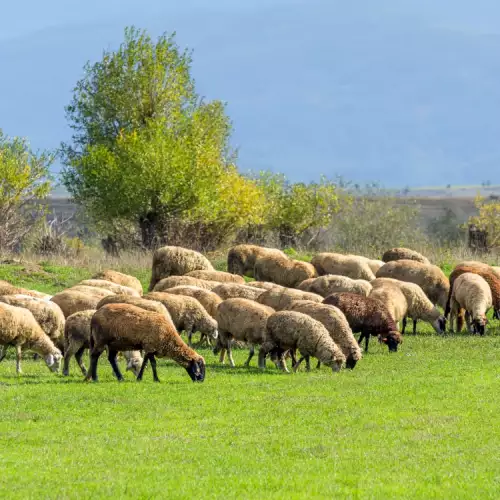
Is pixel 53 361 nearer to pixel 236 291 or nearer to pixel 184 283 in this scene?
pixel 236 291

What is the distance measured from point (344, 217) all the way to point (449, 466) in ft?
180

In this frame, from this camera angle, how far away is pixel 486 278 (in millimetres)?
28656

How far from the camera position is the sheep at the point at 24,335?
1923 cm

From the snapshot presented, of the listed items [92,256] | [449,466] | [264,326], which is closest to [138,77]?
[92,256]

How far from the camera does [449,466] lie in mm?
11500

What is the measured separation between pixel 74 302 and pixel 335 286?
7.44m

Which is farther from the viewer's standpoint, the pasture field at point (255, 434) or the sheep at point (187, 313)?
the sheep at point (187, 313)

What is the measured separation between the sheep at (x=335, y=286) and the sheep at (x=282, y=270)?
11.5ft

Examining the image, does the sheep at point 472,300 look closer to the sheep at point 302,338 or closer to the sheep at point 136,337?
the sheep at point 302,338

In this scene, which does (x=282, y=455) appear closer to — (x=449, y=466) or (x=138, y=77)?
(x=449, y=466)

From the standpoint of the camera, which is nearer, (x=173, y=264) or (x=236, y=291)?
(x=236, y=291)

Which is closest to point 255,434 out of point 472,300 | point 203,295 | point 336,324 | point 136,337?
point 136,337

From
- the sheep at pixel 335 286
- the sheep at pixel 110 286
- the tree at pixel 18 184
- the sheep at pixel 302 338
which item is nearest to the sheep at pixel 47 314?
the sheep at pixel 110 286

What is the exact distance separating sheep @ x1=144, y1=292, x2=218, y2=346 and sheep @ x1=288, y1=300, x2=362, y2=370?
232 cm
